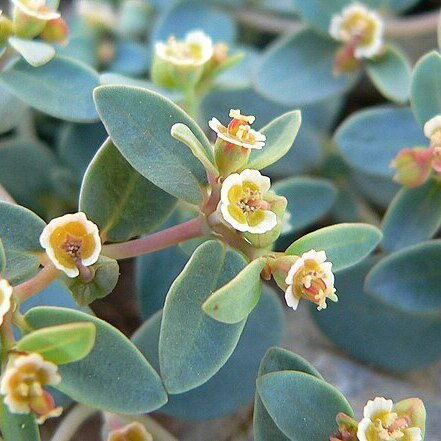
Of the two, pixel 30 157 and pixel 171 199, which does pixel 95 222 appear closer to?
pixel 171 199

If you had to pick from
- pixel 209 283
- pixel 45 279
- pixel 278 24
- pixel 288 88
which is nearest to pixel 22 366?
pixel 45 279

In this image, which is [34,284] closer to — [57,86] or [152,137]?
[152,137]

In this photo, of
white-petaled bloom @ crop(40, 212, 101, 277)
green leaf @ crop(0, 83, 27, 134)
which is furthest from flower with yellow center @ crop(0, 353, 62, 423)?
green leaf @ crop(0, 83, 27, 134)

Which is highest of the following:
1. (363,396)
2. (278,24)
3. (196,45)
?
(196,45)

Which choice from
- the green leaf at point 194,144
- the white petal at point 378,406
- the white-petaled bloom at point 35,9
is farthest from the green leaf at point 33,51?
the white petal at point 378,406

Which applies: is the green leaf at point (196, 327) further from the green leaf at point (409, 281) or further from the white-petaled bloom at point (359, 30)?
the white-petaled bloom at point (359, 30)

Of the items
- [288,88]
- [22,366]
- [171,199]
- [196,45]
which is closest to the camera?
[22,366]
